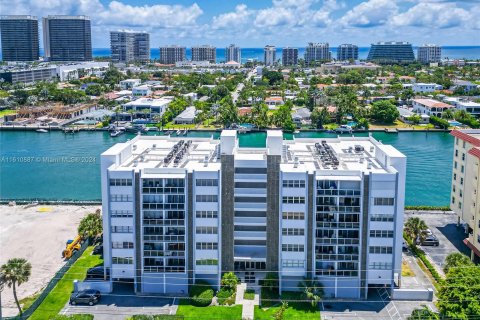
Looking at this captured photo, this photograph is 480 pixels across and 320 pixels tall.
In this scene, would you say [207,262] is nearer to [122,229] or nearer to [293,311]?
[122,229]

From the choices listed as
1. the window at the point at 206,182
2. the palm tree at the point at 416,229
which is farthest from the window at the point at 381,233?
the window at the point at 206,182

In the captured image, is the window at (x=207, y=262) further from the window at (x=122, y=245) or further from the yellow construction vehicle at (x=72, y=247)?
the yellow construction vehicle at (x=72, y=247)

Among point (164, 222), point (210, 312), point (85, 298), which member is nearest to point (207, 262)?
point (210, 312)

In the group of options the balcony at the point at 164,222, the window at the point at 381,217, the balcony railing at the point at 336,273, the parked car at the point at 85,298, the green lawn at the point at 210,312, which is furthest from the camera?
the balcony at the point at 164,222

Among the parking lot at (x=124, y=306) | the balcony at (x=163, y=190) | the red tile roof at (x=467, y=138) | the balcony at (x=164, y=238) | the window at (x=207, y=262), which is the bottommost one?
the parking lot at (x=124, y=306)

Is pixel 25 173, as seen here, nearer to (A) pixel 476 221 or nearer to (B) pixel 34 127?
(B) pixel 34 127

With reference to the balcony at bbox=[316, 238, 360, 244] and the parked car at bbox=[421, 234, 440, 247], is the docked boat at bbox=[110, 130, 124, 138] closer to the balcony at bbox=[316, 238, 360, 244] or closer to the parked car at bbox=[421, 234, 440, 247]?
the parked car at bbox=[421, 234, 440, 247]
